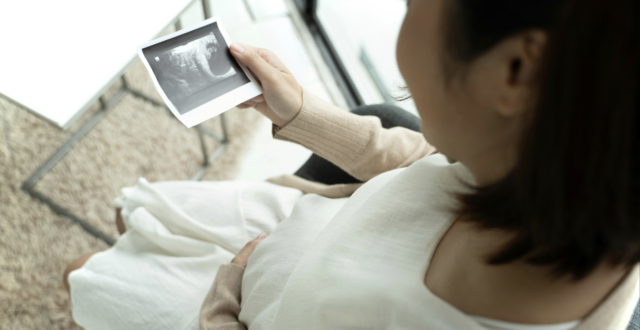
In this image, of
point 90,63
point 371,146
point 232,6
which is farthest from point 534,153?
point 232,6

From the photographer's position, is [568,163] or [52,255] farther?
[52,255]

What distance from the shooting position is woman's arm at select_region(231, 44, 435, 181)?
2.33 ft

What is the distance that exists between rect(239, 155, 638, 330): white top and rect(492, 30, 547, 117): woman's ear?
0.19 metres

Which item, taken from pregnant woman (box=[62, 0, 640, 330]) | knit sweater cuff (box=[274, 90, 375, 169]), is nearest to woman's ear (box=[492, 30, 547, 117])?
pregnant woman (box=[62, 0, 640, 330])

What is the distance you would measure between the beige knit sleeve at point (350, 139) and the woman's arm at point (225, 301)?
0.24 m

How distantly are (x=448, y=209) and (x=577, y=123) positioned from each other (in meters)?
0.24

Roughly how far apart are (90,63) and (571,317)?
82cm

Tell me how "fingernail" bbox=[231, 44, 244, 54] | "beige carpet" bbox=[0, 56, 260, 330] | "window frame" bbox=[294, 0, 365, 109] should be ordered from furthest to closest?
1. "window frame" bbox=[294, 0, 365, 109]
2. "beige carpet" bbox=[0, 56, 260, 330]
3. "fingernail" bbox=[231, 44, 244, 54]

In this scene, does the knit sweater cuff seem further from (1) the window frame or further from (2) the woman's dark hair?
(1) the window frame

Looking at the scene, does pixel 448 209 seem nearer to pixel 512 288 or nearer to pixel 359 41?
pixel 512 288

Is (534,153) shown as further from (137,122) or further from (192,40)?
(137,122)

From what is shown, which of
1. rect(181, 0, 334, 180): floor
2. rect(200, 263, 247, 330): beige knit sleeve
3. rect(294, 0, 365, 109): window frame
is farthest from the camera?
rect(294, 0, 365, 109): window frame

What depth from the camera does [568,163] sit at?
0.99 feet

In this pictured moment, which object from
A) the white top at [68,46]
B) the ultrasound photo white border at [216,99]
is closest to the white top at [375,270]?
the ultrasound photo white border at [216,99]
